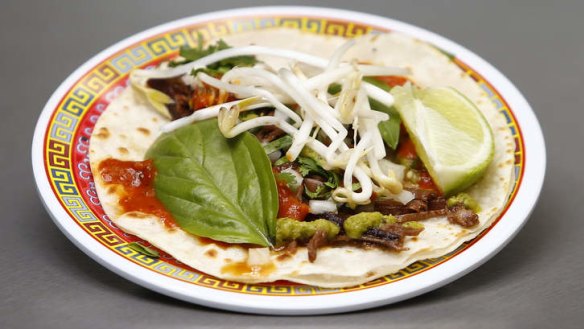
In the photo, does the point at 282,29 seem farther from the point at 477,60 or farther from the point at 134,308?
the point at 134,308

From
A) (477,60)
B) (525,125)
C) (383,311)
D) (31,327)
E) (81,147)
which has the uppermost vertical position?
(477,60)

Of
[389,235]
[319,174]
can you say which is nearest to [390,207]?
[389,235]

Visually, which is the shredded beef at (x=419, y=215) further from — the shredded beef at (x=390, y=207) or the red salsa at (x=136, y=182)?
the red salsa at (x=136, y=182)

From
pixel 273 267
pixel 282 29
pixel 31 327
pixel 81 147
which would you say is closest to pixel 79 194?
pixel 81 147

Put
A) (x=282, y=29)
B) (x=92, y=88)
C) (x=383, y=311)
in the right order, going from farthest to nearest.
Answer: (x=282, y=29)
(x=92, y=88)
(x=383, y=311)

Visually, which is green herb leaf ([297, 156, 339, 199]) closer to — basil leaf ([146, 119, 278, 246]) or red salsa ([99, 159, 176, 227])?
basil leaf ([146, 119, 278, 246])

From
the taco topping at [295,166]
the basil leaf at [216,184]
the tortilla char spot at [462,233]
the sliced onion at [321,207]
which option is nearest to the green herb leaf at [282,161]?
the taco topping at [295,166]
